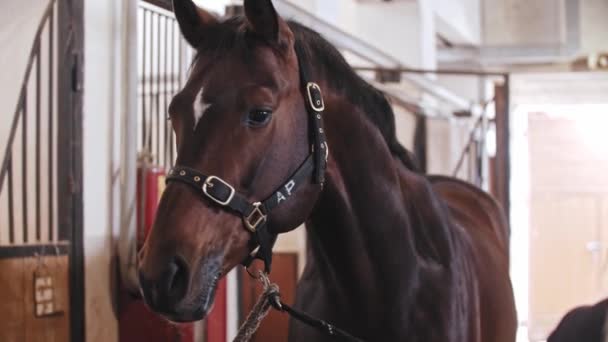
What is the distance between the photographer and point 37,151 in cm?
249

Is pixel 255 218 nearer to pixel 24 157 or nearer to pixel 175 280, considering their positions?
pixel 175 280

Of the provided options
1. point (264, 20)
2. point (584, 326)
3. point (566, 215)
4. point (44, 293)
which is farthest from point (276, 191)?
point (566, 215)

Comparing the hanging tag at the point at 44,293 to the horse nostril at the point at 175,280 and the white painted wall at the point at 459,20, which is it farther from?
the white painted wall at the point at 459,20

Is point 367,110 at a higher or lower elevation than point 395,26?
lower

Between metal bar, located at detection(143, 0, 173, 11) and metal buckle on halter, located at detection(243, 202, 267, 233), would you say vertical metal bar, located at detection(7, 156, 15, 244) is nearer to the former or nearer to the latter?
metal bar, located at detection(143, 0, 173, 11)

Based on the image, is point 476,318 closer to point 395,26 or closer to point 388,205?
point 388,205

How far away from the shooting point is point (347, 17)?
5.87 meters

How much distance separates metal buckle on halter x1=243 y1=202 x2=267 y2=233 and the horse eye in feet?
0.48

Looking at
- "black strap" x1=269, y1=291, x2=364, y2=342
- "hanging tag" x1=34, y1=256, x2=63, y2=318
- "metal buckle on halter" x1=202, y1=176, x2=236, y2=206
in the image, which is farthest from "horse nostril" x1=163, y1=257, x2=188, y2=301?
"hanging tag" x1=34, y1=256, x2=63, y2=318

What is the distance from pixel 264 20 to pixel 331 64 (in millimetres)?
259

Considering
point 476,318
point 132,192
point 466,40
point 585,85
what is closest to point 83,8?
point 132,192

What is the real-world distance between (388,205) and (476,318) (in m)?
0.44

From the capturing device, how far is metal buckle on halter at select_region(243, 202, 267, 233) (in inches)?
54.8

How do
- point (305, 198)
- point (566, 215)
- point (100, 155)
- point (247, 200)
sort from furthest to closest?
point (566, 215) < point (100, 155) < point (305, 198) < point (247, 200)
